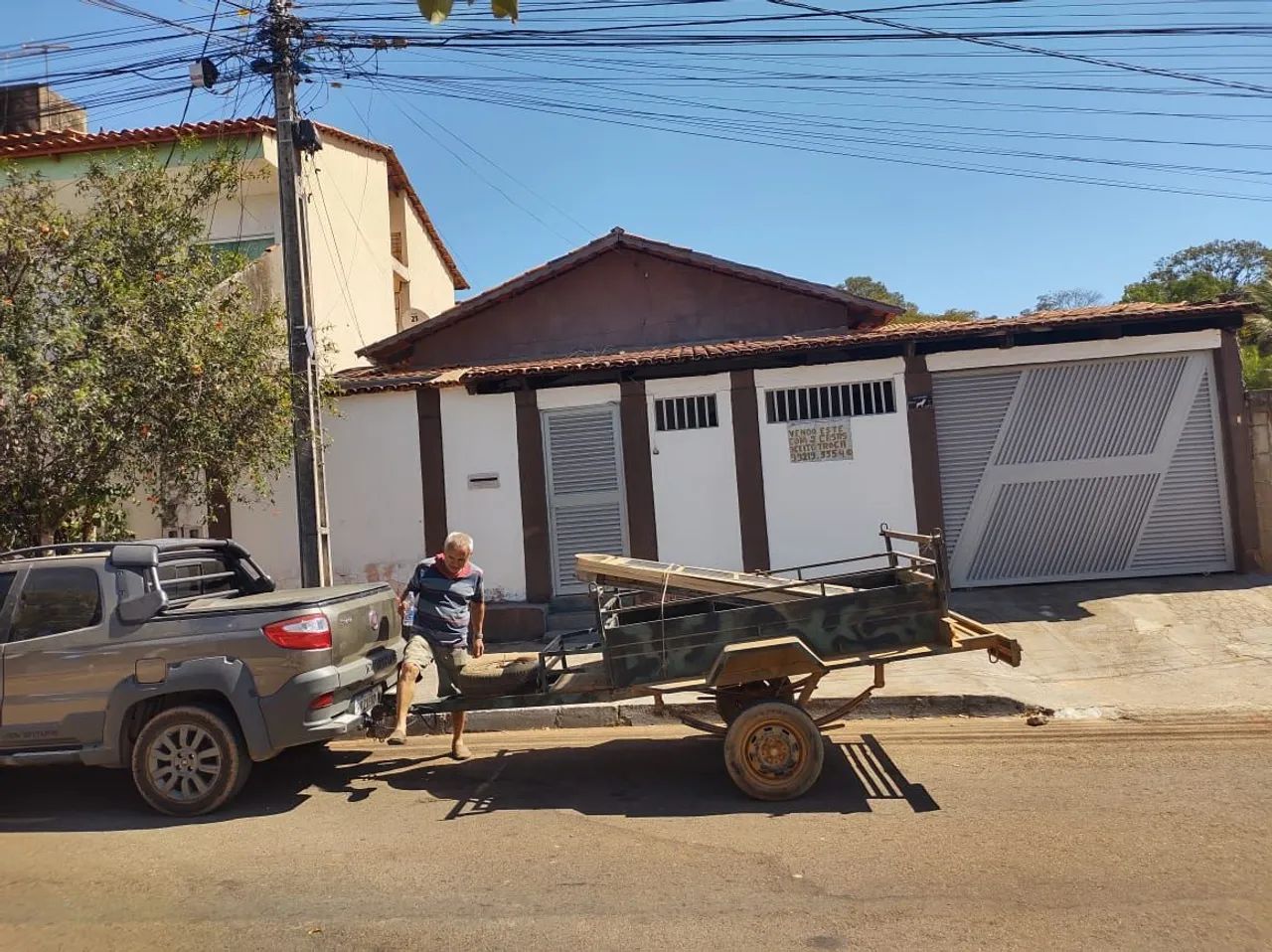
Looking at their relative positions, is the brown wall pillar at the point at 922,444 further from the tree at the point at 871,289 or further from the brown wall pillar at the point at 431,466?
the tree at the point at 871,289

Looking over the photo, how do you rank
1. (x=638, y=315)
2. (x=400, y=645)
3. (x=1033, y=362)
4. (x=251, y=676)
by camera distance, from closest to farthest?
(x=251, y=676), (x=400, y=645), (x=1033, y=362), (x=638, y=315)

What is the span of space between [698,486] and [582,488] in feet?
4.97

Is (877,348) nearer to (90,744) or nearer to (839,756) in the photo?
(839,756)

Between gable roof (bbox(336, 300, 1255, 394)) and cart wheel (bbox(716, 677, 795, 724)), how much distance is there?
595cm

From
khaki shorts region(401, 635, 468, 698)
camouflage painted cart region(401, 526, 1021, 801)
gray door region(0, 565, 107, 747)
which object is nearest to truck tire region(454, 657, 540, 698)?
khaki shorts region(401, 635, 468, 698)

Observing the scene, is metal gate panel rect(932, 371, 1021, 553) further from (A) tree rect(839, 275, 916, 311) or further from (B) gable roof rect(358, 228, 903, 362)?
(A) tree rect(839, 275, 916, 311)

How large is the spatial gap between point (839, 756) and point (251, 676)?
377cm

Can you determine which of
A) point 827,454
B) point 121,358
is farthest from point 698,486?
point 121,358

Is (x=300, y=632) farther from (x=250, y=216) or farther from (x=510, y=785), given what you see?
(x=250, y=216)

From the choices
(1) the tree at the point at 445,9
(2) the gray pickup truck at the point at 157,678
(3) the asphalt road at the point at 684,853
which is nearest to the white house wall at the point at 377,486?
(3) the asphalt road at the point at 684,853

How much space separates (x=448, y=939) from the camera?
362cm

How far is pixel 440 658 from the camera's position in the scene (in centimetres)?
623

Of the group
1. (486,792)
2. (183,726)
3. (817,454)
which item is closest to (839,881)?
(486,792)

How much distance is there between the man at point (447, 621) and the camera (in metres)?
6.13
